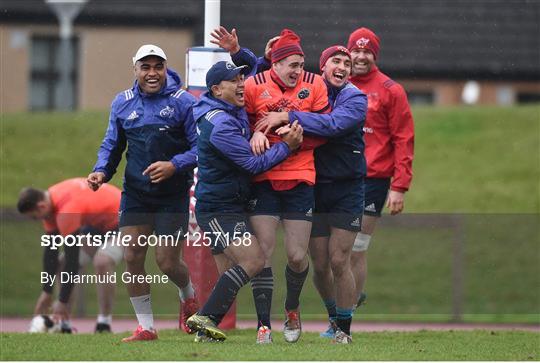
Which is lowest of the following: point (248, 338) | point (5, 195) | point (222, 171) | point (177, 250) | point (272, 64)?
point (5, 195)

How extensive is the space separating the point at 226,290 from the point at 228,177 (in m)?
0.77

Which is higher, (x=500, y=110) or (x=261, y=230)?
(x=261, y=230)

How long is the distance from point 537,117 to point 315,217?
1330 centimetres

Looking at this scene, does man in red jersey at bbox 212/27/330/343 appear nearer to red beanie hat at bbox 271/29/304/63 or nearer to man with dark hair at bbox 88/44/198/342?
red beanie hat at bbox 271/29/304/63

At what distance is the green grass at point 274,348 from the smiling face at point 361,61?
217 cm

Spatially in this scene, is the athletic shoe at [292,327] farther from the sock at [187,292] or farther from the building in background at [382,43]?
the building in background at [382,43]

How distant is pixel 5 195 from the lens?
21.3 metres

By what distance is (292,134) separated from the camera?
9.36m

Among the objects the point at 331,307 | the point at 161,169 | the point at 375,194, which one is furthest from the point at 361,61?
the point at 161,169

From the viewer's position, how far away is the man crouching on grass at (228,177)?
9328 millimetres

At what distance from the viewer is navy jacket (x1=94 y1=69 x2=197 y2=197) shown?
396 inches

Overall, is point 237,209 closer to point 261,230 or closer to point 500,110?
point 261,230

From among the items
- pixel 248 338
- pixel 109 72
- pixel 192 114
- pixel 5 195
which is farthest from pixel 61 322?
pixel 109 72

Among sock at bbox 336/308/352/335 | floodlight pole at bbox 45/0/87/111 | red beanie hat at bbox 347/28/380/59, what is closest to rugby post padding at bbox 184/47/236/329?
red beanie hat at bbox 347/28/380/59
